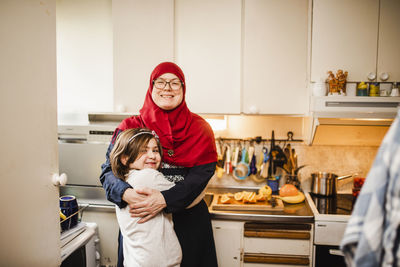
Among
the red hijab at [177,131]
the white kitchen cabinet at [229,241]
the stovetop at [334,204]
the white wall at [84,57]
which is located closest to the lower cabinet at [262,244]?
the white kitchen cabinet at [229,241]

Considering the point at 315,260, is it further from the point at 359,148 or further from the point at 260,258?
the point at 359,148

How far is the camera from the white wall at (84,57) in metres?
2.20

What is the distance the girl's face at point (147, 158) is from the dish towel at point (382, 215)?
2.79 feet

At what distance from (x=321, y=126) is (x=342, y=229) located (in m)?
0.72

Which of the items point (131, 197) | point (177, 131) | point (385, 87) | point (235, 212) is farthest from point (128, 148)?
point (385, 87)

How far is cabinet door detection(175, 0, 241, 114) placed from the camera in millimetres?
1831

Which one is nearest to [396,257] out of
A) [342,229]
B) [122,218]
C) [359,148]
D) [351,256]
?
[351,256]

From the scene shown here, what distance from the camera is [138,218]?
1.09 metres

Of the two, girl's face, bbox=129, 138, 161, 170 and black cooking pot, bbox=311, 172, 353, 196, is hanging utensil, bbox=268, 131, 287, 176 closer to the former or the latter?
black cooking pot, bbox=311, 172, 353, 196

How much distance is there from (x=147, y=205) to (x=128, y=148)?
10.3 inches

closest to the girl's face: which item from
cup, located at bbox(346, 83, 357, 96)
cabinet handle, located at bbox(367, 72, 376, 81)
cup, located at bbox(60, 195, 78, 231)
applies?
cup, located at bbox(60, 195, 78, 231)

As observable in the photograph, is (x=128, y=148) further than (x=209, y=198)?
No

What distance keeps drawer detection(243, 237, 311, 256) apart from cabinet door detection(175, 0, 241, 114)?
0.89 m

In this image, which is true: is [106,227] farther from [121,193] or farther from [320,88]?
[320,88]
